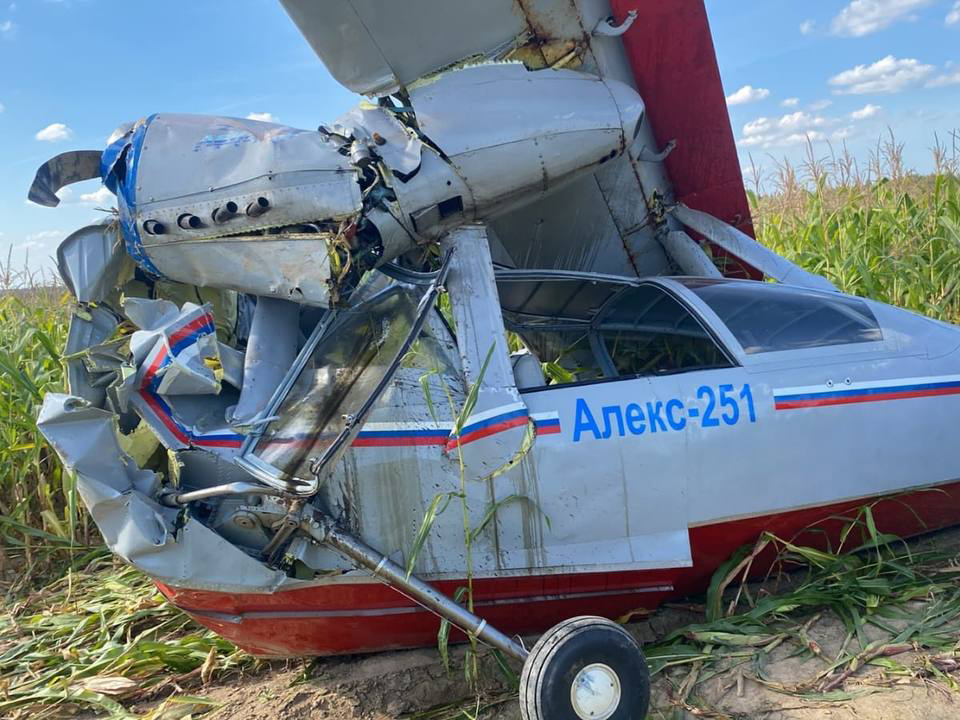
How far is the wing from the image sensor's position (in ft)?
11.7

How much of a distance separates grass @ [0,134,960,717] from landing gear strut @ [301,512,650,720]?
40cm

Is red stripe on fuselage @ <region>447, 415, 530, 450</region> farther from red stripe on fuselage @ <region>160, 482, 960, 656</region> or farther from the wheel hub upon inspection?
the wheel hub

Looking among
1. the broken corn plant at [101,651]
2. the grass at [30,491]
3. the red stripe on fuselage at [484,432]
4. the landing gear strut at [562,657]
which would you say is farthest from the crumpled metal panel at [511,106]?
the grass at [30,491]

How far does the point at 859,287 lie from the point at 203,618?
5.53 metres

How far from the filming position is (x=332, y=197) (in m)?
3.03

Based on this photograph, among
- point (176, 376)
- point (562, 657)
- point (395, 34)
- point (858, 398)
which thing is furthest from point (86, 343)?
point (858, 398)

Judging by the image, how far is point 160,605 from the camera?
4152 mm

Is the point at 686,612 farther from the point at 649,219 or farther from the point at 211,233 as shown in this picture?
the point at 211,233

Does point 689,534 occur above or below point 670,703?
above

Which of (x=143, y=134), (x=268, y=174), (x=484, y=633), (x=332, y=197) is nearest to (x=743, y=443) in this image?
(x=484, y=633)

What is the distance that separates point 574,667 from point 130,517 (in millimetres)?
1658

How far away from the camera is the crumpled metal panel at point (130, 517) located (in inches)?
108

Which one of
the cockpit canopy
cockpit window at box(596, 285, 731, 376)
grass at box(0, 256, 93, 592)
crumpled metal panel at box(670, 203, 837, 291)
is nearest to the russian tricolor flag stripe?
the cockpit canopy

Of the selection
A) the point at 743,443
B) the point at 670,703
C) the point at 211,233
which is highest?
the point at 211,233
